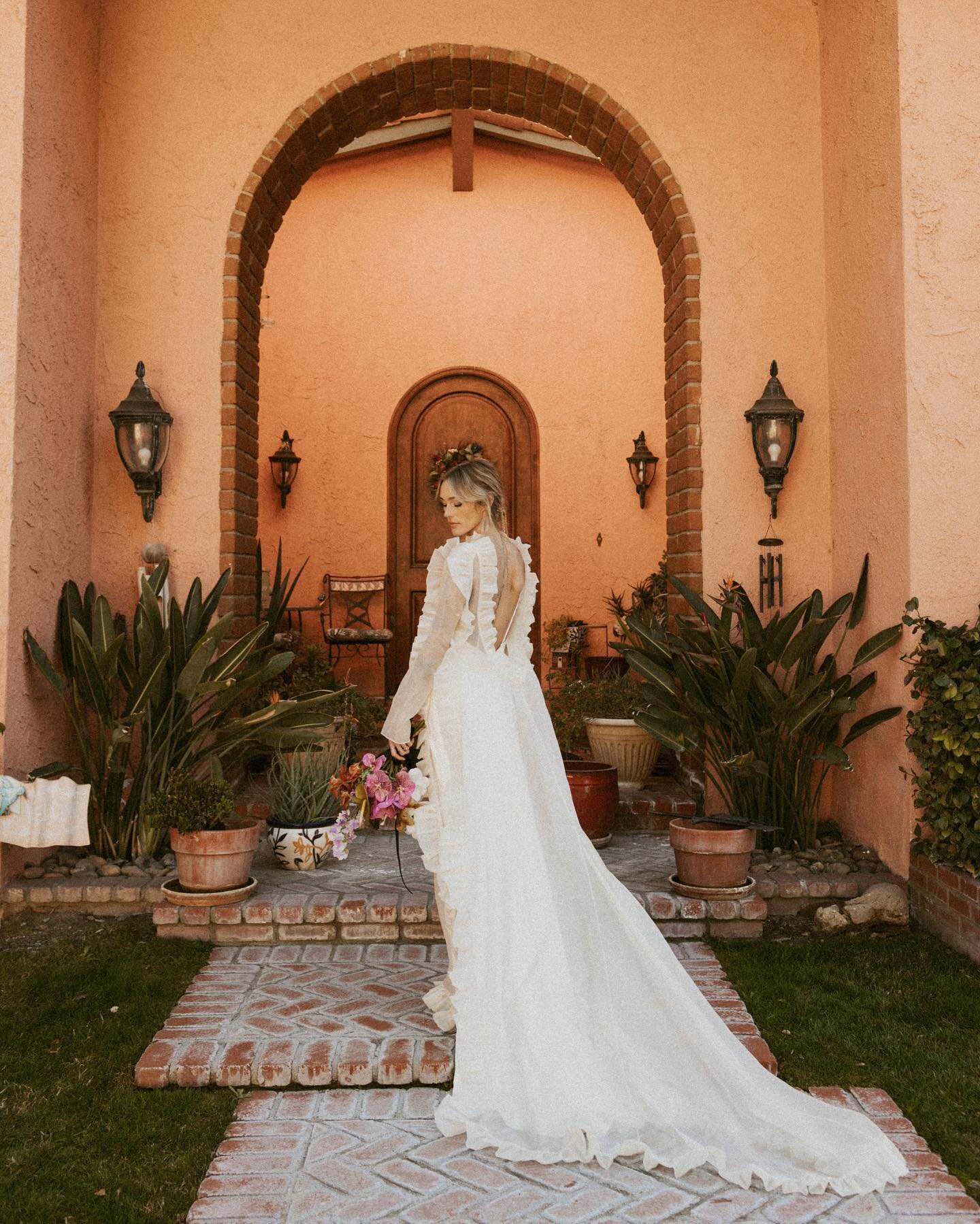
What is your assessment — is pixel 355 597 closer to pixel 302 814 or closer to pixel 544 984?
pixel 302 814

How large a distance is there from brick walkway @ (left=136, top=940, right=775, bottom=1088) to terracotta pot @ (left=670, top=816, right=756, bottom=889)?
239 mm

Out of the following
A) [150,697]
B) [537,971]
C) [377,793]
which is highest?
[150,697]

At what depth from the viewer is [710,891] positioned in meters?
3.82

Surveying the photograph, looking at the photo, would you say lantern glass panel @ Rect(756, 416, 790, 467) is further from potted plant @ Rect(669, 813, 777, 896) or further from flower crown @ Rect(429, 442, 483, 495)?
flower crown @ Rect(429, 442, 483, 495)

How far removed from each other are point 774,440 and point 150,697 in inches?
115

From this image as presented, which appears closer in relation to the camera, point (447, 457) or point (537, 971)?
point (537, 971)

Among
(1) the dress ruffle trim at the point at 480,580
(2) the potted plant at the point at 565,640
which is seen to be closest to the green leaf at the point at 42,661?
(1) the dress ruffle trim at the point at 480,580

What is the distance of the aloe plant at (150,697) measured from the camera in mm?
4082

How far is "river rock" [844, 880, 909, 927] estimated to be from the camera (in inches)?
153

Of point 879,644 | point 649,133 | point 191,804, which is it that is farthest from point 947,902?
point 649,133

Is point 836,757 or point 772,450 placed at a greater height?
point 772,450

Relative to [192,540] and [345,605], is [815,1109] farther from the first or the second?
[345,605]

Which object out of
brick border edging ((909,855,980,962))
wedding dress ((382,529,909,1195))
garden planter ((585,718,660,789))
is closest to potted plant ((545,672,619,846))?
garden planter ((585,718,660,789))

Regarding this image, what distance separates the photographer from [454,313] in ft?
27.3
